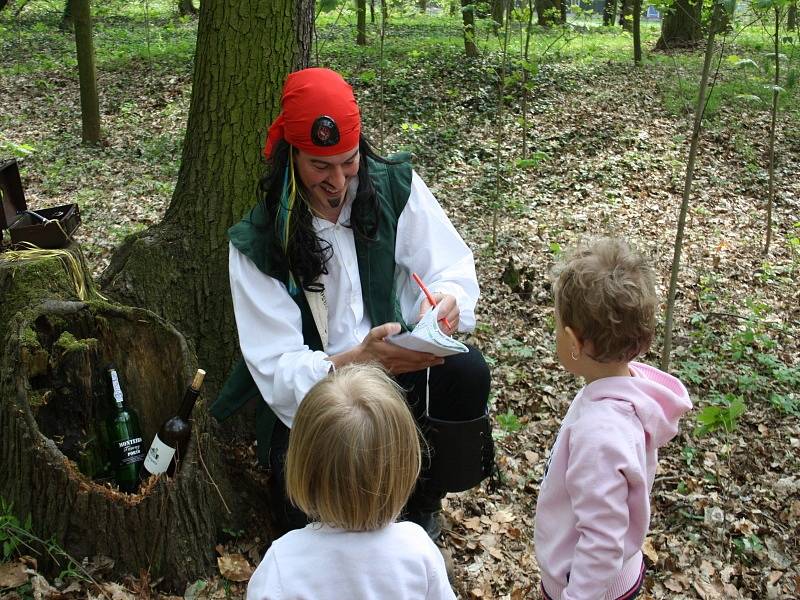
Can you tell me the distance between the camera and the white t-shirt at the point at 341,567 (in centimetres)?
163

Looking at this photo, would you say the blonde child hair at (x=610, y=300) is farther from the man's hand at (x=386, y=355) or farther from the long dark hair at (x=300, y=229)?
the long dark hair at (x=300, y=229)

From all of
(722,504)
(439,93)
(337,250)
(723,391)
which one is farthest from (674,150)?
(337,250)

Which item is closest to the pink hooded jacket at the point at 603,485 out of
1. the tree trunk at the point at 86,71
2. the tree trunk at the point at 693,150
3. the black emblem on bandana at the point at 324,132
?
the black emblem on bandana at the point at 324,132

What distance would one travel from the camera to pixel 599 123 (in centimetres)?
1060

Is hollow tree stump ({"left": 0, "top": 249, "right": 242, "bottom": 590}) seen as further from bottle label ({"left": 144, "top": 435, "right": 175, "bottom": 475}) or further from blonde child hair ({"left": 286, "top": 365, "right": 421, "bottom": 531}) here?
blonde child hair ({"left": 286, "top": 365, "right": 421, "bottom": 531})

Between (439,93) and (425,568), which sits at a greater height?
(439,93)

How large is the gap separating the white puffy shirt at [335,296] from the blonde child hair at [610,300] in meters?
0.98

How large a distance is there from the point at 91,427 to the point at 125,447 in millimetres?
179

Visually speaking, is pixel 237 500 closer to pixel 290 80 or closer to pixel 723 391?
A: pixel 290 80

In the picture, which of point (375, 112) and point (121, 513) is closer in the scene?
point (121, 513)

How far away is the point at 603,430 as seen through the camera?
6.33 feet

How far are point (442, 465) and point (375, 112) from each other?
8411 mm

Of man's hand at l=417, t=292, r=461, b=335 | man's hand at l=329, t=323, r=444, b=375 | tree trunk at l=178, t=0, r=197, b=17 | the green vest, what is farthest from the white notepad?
tree trunk at l=178, t=0, r=197, b=17

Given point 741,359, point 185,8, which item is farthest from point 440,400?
point 185,8
